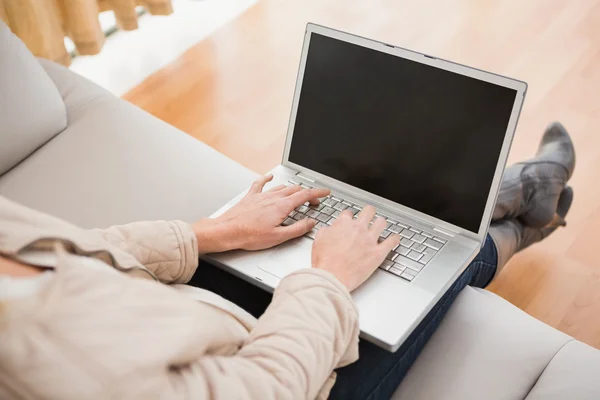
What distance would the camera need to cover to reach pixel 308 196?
1.12 meters

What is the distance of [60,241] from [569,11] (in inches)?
86.2

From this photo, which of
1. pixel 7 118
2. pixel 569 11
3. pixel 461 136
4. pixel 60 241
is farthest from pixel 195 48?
pixel 60 241

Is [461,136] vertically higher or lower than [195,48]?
higher

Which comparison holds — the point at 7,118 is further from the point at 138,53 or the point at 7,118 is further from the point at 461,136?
the point at 138,53

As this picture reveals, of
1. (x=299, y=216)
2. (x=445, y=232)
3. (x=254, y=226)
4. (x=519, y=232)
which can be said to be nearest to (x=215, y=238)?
(x=254, y=226)

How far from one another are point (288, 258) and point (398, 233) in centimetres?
19

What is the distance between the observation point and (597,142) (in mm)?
1932

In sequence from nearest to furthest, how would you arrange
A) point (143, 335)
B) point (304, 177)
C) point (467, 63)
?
point (143, 335) < point (304, 177) < point (467, 63)

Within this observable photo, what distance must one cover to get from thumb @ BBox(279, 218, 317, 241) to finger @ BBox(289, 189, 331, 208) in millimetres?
39

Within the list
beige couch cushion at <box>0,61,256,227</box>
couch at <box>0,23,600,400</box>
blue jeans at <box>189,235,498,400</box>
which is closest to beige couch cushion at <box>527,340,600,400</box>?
couch at <box>0,23,600,400</box>

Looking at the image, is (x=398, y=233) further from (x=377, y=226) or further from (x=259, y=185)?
(x=259, y=185)

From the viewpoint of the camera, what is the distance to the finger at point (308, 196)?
3.65 feet

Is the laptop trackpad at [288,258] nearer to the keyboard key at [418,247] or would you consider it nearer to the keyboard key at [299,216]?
the keyboard key at [299,216]

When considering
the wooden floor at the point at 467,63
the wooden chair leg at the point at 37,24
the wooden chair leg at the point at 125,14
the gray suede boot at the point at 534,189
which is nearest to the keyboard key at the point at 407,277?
the gray suede boot at the point at 534,189
